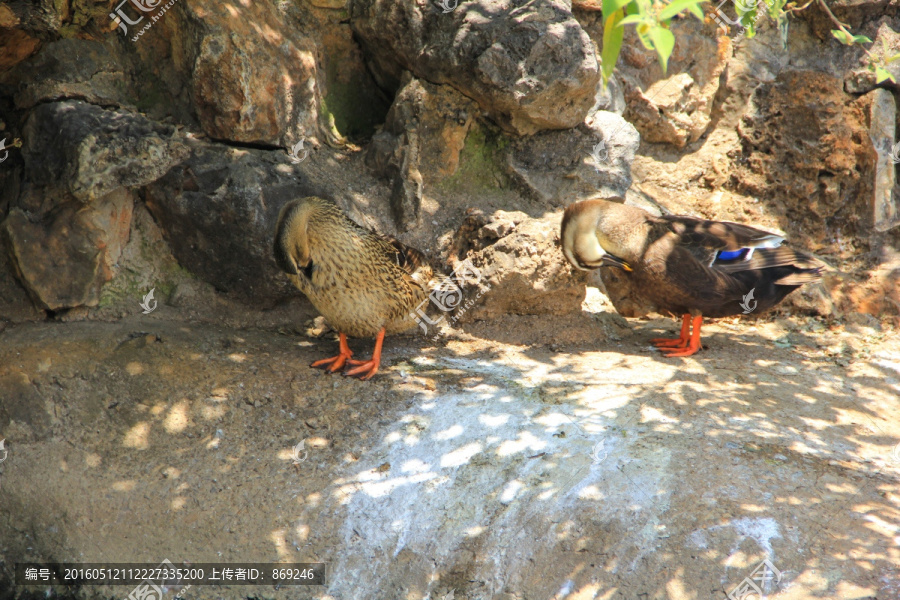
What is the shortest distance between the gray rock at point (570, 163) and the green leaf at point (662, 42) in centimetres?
434

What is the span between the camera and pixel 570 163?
6078mm

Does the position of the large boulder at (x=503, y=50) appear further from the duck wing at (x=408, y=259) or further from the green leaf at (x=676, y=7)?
the green leaf at (x=676, y=7)

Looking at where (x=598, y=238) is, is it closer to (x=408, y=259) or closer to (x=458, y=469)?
(x=408, y=259)

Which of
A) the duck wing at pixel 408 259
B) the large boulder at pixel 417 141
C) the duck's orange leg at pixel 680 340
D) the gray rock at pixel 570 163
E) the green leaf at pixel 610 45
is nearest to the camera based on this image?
the green leaf at pixel 610 45

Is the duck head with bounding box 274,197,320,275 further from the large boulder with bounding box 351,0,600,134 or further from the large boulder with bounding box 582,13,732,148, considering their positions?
the large boulder with bounding box 582,13,732,148

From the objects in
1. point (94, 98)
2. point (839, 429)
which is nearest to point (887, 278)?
point (839, 429)

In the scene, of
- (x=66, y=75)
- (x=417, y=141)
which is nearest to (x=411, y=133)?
(x=417, y=141)

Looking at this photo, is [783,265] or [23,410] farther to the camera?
[783,265]

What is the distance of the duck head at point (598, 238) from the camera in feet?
16.8

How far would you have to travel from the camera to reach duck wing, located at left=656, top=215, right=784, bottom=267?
5141 mm

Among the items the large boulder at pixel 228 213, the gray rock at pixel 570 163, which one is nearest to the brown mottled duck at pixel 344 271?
the large boulder at pixel 228 213

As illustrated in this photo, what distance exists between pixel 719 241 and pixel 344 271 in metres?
2.80

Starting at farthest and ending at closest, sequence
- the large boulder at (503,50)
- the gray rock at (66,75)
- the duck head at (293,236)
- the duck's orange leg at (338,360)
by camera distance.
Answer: the large boulder at (503,50) → the gray rock at (66,75) → the duck's orange leg at (338,360) → the duck head at (293,236)

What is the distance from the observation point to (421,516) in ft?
11.5
